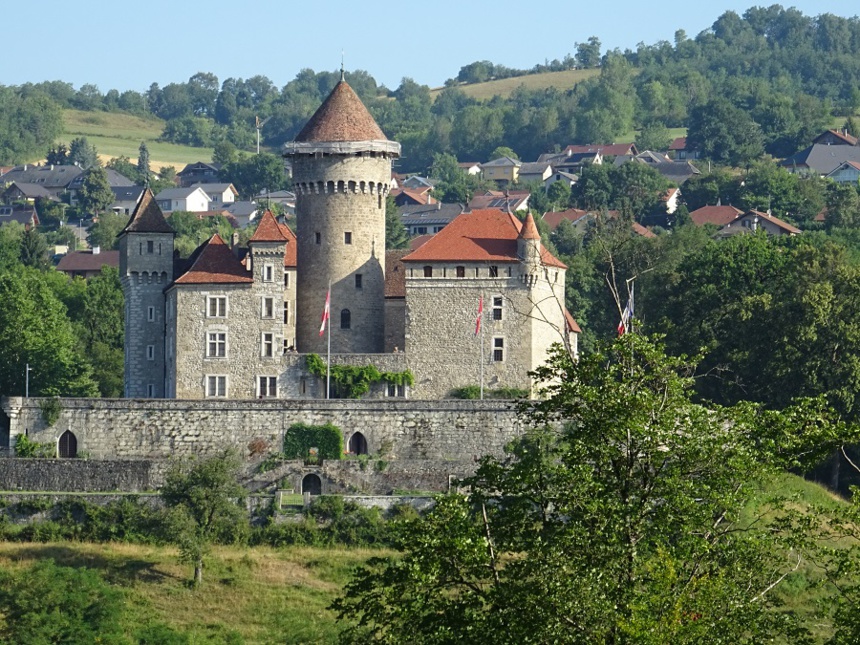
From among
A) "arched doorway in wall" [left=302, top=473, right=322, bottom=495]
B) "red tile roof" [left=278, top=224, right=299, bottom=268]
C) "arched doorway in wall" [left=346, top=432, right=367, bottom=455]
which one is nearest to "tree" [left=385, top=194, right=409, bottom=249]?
"red tile roof" [left=278, top=224, right=299, bottom=268]

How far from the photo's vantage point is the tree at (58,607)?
57.1m

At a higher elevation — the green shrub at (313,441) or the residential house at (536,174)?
the residential house at (536,174)

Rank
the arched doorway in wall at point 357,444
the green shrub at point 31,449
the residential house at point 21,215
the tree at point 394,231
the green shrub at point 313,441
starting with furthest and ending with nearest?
the residential house at point 21,215 → the tree at point 394,231 → the arched doorway in wall at point 357,444 → the green shrub at point 313,441 → the green shrub at point 31,449

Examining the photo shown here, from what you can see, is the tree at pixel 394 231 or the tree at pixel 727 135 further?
the tree at pixel 727 135

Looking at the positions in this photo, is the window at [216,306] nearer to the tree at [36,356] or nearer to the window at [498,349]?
the tree at [36,356]

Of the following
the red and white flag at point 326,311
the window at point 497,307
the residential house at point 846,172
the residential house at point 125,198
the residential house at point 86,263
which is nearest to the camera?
the red and white flag at point 326,311

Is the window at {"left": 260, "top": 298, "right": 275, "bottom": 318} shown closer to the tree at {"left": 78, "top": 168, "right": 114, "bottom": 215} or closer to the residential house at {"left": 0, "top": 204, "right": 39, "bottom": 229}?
the residential house at {"left": 0, "top": 204, "right": 39, "bottom": 229}

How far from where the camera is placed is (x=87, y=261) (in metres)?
139

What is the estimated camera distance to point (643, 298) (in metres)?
91.9

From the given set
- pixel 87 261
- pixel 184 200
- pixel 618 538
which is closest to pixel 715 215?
pixel 87 261

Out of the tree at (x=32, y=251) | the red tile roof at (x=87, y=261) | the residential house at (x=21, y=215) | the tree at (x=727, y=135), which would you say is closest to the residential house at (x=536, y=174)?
the tree at (x=727, y=135)

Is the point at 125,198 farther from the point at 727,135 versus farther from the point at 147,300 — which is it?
the point at 147,300

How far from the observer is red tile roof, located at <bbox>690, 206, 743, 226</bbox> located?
459ft

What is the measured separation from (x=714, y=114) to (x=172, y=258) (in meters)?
121
